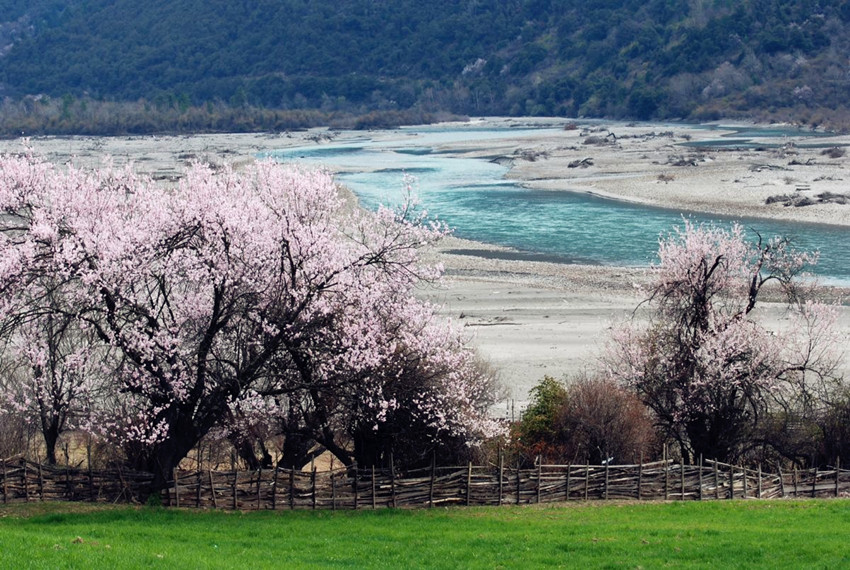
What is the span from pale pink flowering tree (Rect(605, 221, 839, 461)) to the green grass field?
4170 mm

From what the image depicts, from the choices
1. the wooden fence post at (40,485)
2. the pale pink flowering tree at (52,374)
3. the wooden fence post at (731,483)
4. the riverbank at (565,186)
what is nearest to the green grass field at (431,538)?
the wooden fence post at (40,485)

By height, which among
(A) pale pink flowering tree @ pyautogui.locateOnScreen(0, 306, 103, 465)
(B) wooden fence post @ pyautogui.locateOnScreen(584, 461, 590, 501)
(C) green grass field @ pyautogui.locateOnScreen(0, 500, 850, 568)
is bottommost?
(C) green grass field @ pyautogui.locateOnScreen(0, 500, 850, 568)

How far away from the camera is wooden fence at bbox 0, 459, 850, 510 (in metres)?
19.2

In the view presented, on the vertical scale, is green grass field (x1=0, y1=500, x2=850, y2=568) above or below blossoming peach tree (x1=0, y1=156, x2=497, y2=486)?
below

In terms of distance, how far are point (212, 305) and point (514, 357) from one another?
14.9 metres

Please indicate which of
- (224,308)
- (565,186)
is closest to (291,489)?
(224,308)

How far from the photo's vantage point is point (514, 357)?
32.4m

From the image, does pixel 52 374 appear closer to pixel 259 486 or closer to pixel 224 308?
pixel 224 308

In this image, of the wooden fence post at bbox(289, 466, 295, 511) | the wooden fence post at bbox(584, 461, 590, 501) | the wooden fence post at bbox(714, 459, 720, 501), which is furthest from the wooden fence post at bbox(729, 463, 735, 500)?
the wooden fence post at bbox(289, 466, 295, 511)

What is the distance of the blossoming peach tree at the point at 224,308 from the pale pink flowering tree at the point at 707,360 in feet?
17.7

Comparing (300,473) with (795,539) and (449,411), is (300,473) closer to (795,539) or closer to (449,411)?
(449,411)

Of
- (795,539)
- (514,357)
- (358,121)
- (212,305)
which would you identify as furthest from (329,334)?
(358,121)

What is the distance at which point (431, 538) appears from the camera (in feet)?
54.1

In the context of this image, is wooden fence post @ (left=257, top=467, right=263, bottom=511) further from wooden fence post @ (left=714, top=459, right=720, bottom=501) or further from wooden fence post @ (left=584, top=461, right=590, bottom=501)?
wooden fence post @ (left=714, top=459, right=720, bottom=501)
